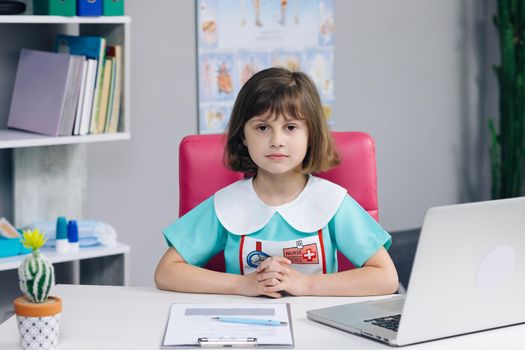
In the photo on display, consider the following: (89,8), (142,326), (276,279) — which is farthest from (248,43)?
(142,326)

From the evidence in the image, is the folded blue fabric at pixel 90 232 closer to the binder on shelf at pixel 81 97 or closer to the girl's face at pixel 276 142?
the binder on shelf at pixel 81 97

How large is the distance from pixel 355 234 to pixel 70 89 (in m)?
1.16

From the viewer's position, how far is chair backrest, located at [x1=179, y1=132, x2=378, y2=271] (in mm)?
2080

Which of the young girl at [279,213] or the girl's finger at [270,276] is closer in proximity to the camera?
the girl's finger at [270,276]

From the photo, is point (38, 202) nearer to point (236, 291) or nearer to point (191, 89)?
point (191, 89)

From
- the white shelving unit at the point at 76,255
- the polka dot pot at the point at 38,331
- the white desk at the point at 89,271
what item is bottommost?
the white desk at the point at 89,271

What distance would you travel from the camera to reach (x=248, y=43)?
334cm

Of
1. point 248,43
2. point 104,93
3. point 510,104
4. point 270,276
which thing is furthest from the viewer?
point 510,104

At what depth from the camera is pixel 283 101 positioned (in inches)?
72.1

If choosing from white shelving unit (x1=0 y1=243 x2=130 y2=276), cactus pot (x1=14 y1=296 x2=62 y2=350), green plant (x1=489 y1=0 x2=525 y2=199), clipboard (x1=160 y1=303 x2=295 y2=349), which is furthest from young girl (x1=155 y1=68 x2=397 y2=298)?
green plant (x1=489 y1=0 x2=525 y2=199)

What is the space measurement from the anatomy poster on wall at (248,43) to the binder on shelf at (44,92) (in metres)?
0.69

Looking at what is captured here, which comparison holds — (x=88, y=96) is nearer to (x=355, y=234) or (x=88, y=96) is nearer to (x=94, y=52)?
(x=94, y=52)

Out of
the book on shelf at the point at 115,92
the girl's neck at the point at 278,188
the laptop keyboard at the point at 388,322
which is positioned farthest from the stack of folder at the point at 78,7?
the laptop keyboard at the point at 388,322

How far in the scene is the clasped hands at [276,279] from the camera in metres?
1.69
